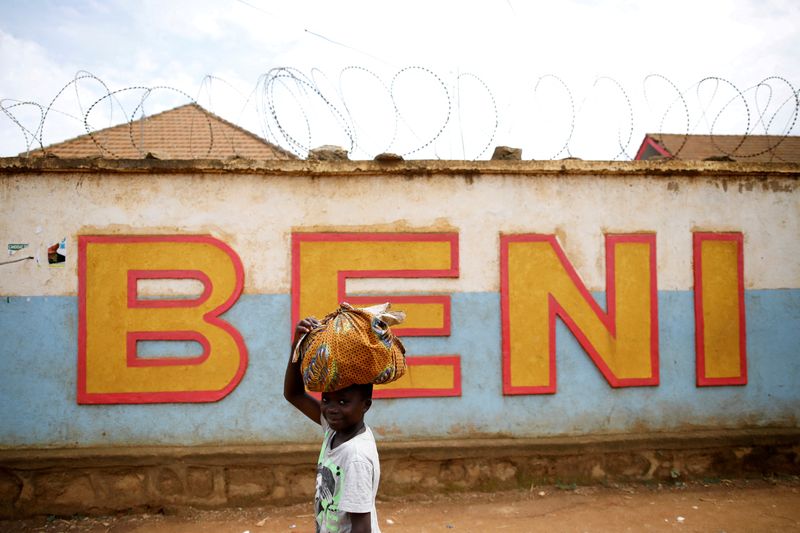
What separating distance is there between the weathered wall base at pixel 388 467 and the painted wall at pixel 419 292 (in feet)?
0.42

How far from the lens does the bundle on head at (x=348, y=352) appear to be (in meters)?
1.78

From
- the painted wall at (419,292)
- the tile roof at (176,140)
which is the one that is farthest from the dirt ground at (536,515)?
the tile roof at (176,140)

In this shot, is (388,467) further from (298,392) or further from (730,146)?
(730,146)

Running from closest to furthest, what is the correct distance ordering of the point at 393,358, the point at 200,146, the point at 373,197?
1. the point at 393,358
2. the point at 373,197
3. the point at 200,146

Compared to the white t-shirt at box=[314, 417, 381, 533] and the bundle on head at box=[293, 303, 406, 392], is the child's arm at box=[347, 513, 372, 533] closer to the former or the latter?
the white t-shirt at box=[314, 417, 381, 533]

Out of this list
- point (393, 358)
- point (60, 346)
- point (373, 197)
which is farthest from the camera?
point (373, 197)

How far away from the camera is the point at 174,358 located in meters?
4.19

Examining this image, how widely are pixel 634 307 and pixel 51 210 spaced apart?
15.1 ft

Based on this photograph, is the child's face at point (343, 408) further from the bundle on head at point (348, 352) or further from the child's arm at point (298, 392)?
the child's arm at point (298, 392)

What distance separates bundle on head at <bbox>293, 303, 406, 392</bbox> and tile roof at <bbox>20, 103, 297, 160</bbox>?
9.72m

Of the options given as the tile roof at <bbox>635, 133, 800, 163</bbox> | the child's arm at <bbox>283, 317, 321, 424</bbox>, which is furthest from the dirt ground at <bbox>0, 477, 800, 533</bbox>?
the tile roof at <bbox>635, 133, 800, 163</bbox>

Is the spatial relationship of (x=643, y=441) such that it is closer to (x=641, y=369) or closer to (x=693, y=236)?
(x=641, y=369)

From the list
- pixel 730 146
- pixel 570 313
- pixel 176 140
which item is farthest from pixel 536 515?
pixel 730 146

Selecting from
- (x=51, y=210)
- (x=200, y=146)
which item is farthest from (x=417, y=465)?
(x=200, y=146)
